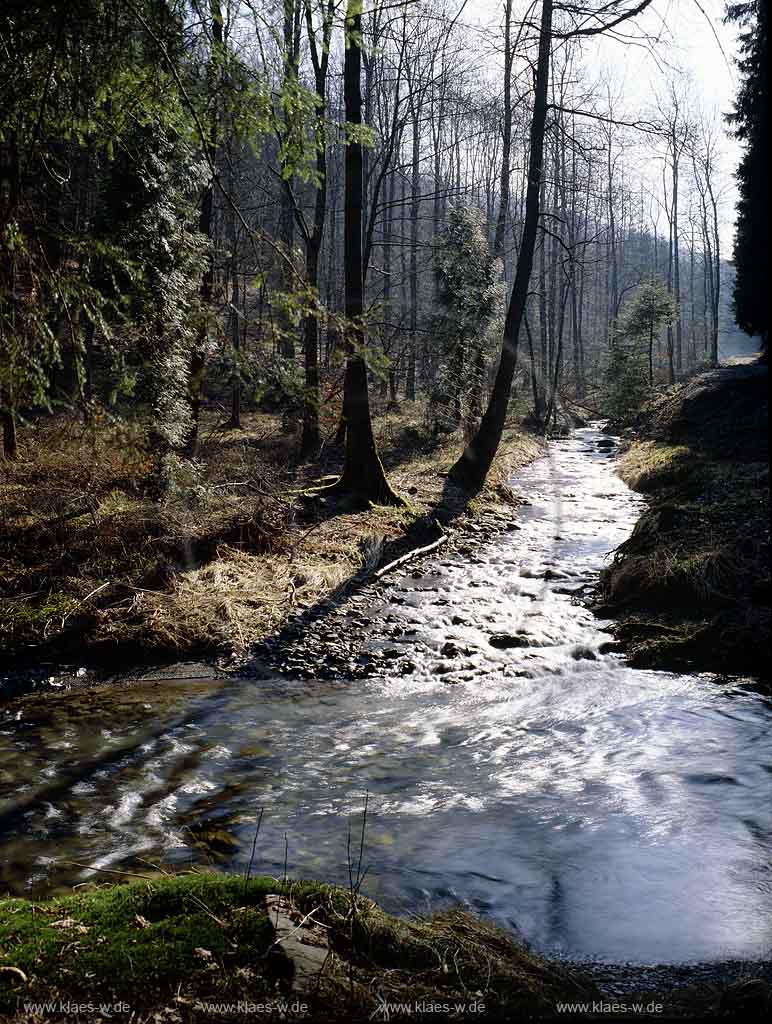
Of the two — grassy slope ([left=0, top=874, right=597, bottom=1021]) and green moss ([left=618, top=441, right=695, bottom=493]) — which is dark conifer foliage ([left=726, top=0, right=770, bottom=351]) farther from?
grassy slope ([left=0, top=874, right=597, bottom=1021])

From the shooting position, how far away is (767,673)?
698 centimetres

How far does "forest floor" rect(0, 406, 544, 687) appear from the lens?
285 inches

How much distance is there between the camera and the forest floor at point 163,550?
7.24m

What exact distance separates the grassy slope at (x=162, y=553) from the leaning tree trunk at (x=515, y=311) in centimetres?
259

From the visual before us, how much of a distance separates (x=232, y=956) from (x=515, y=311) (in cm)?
1369

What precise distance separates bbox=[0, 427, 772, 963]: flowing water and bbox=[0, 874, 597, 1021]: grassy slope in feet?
2.86

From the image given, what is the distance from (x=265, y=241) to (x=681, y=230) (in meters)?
56.9

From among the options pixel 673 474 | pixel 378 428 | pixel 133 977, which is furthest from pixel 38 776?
pixel 378 428

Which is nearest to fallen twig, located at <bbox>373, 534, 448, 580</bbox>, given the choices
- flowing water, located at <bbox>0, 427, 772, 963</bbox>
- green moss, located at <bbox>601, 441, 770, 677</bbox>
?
flowing water, located at <bbox>0, 427, 772, 963</bbox>

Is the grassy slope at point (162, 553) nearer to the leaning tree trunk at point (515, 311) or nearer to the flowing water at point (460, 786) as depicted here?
the flowing water at point (460, 786)

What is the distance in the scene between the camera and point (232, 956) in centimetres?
248

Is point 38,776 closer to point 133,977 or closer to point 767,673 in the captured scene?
point 133,977
